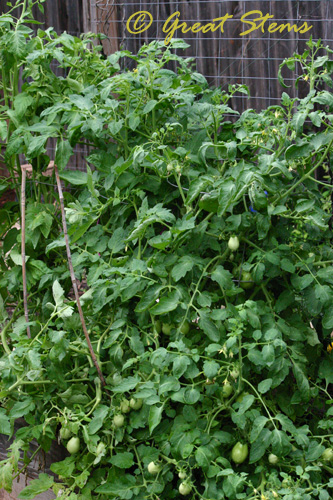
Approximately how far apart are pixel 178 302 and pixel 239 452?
475 mm

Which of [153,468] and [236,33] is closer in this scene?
[153,468]

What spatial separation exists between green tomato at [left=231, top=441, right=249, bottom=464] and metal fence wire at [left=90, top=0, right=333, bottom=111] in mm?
1935

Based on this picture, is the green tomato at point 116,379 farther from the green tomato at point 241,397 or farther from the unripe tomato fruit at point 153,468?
the green tomato at point 241,397

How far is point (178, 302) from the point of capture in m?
1.80

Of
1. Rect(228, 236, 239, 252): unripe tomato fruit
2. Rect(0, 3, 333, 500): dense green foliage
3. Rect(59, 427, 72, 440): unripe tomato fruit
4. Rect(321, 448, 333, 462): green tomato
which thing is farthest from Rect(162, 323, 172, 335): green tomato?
Rect(321, 448, 333, 462): green tomato

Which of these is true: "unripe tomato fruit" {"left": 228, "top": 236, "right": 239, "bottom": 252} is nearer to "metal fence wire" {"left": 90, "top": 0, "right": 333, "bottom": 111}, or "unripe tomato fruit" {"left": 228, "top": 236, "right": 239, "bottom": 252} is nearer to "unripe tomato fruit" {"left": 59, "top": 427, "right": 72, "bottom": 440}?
"unripe tomato fruit" {"left": 59, "top": 427, "right": 72, "bottom": 440}

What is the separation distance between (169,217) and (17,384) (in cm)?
74

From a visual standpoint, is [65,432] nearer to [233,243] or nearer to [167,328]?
[167,328]

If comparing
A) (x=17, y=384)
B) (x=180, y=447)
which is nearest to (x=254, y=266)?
(x=180, y=447)

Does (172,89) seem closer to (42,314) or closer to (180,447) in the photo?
(42,314)

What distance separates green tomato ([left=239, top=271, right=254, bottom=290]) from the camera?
6.20ft

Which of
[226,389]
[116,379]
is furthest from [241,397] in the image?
[116,379]

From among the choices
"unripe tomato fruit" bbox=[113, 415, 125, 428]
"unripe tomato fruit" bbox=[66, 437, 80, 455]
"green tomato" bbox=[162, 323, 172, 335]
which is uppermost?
"green tomato" bbox=[162, 323, 172, 335]

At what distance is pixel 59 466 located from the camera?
6.26ft
